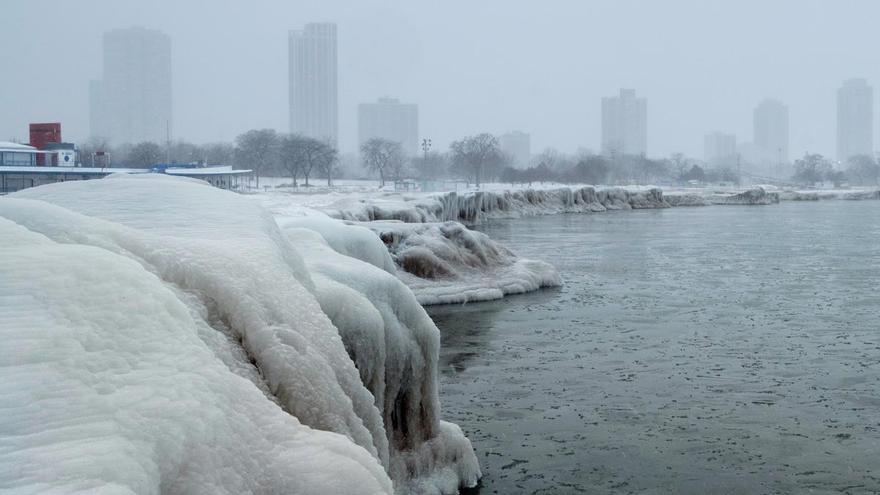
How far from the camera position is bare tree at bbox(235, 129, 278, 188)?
110 m

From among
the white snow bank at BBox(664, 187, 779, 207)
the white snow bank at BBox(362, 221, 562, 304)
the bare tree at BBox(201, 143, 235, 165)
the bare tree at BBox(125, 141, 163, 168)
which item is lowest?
the white snow bank at BBox(362, 221, 562, 304)

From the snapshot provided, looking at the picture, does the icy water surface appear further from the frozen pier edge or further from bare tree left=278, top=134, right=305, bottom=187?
bare tree left=278, top=134, right=305, bottom=187

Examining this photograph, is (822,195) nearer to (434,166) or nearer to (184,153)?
(434,166)

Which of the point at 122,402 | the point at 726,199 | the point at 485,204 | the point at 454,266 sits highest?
the point at 726,199

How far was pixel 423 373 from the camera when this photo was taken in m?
8.42

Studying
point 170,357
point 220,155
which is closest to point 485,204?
point 170,357

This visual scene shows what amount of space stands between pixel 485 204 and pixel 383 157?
64.7 metres

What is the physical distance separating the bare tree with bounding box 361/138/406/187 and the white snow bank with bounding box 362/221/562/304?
93444mm

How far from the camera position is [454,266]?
81.9 feet

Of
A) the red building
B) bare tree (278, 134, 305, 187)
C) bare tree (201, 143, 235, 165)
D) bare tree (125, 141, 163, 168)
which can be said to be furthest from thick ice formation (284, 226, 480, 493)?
bare tree (201, 143, 235, 165)

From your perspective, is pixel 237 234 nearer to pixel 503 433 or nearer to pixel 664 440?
pixel 503 433

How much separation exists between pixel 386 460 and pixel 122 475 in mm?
3563

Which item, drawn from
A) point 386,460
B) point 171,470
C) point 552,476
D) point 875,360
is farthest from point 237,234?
point 875,360

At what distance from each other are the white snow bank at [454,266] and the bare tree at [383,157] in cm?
9344
